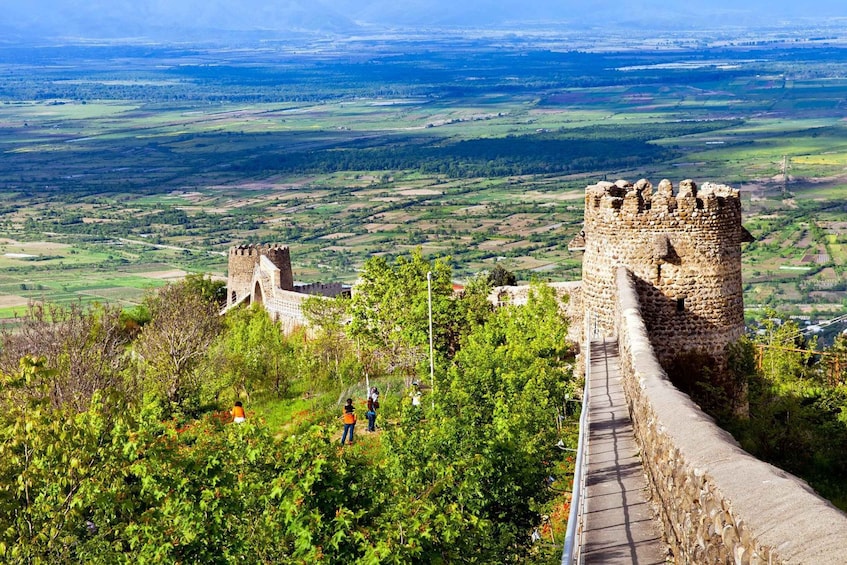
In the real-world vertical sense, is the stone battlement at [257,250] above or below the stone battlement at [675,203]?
below

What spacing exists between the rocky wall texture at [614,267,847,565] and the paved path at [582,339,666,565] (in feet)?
0.74

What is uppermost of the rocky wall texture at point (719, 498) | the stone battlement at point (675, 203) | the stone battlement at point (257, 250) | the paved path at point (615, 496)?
the stone battlement at point (675, 203)

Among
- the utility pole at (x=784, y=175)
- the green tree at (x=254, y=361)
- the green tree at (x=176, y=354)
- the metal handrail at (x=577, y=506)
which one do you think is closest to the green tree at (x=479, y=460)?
the metal handrail at (x=577, y=506)

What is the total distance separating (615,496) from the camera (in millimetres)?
11328

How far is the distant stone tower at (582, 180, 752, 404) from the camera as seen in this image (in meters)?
18.8

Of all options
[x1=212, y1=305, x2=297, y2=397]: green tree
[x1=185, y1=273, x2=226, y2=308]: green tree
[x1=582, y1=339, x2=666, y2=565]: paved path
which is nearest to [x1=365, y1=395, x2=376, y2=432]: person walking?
[x1=582, y1=339, x2=666, y2=565]: paved path

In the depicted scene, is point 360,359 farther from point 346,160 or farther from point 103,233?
point 346,160

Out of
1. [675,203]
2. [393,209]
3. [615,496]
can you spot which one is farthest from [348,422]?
[393,209]

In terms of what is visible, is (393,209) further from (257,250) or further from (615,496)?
(615,496)

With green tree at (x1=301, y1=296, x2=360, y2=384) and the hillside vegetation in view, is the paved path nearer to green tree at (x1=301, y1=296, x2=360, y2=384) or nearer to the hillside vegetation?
the hillside vegetation

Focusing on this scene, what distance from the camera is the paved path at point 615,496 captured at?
32.7ft

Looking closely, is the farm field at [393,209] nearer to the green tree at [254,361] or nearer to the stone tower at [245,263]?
the stone tower at [245,263]

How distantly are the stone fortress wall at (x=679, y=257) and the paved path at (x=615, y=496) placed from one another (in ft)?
11.6

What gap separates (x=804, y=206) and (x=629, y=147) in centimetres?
6574
